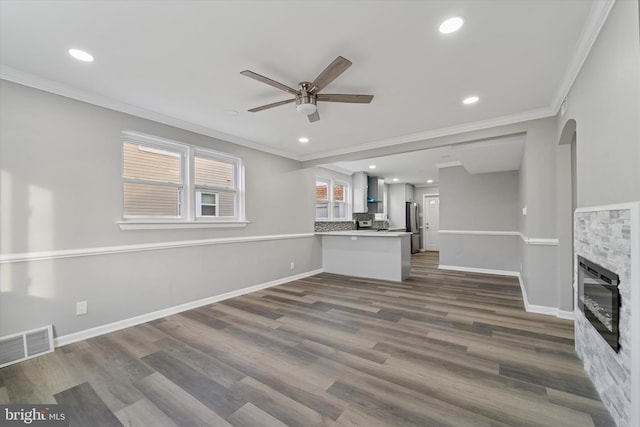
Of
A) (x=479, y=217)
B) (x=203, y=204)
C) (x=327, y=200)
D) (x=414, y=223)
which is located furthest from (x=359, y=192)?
(x=203, y=204)

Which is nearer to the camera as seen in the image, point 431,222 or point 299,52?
point 299,52

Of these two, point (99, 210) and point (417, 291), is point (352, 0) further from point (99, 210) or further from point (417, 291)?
point (417, 291)

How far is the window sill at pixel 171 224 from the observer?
125 inches

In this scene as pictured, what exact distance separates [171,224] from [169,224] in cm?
3

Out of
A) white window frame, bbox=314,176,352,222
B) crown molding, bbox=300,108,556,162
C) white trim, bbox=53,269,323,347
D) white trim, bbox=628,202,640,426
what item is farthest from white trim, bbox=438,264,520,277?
white trim, bbox=628,202,640,426

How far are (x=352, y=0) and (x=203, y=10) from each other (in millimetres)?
977

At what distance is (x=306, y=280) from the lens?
5.49 m

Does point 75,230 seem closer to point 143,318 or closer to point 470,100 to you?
point 143,318

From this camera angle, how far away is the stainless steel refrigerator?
9.88 m

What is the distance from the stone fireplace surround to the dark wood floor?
0.17 m

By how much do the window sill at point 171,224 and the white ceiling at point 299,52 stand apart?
137 centimetres

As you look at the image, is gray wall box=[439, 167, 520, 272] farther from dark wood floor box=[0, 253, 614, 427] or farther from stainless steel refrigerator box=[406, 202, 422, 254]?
stainless steel refrigerator box=[406, 202, 422, 254]

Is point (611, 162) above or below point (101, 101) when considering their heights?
below

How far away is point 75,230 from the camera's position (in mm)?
2826
